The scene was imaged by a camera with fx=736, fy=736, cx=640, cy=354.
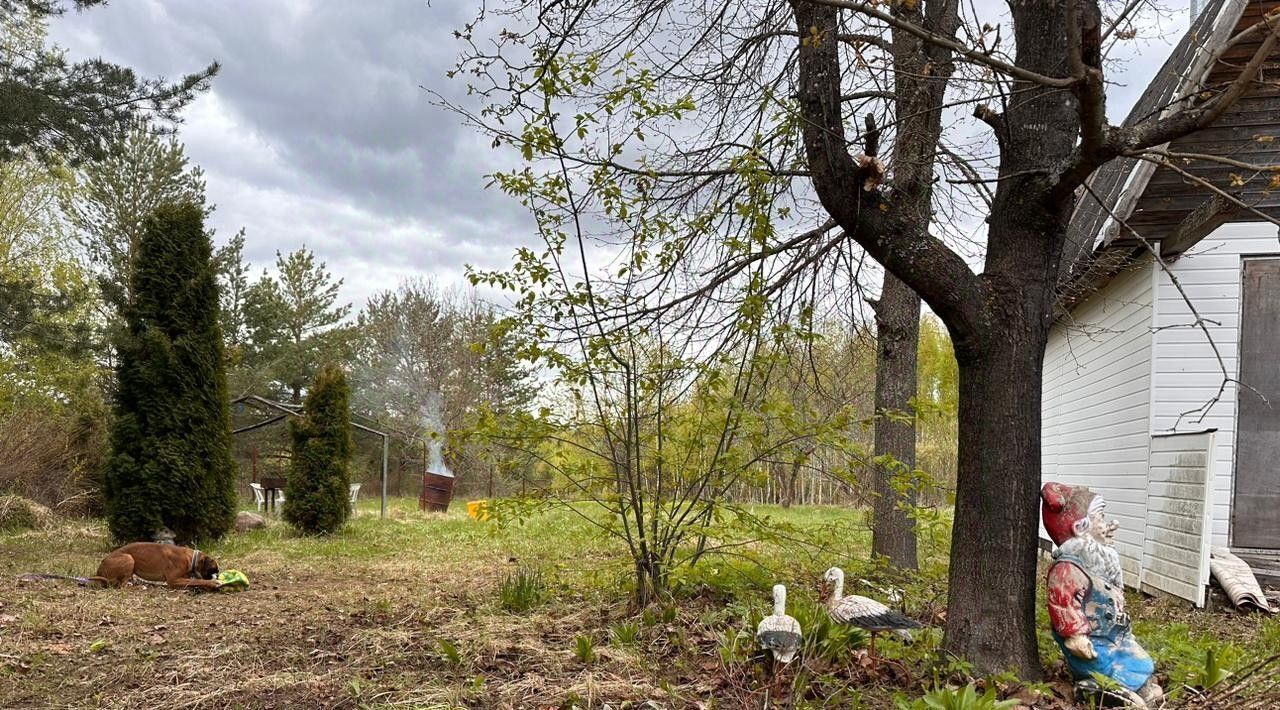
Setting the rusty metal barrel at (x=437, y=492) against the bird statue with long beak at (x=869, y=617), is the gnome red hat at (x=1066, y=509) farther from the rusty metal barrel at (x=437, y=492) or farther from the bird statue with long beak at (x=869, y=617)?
the rusty metal barrel at (x=437, y=492)

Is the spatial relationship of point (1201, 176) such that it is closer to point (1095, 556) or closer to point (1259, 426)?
point (1259, 426)

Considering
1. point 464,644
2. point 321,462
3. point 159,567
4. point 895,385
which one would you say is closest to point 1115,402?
point 895,385

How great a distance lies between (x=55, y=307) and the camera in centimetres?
849

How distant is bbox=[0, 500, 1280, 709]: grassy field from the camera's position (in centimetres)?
299

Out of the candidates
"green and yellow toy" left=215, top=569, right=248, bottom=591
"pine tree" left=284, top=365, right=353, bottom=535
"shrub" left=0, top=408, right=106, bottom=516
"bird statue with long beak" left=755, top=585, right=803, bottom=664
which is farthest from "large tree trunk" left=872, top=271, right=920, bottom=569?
"shrub" left=0, top=408, right=106, bottom=516

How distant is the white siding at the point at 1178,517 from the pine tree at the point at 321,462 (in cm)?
954

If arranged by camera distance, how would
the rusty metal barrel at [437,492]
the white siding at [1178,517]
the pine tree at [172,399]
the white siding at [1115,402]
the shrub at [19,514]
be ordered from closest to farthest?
the white siding at [1178,517], the white siding at [1115,402], the pine tree at [172,399], the shrub at [19,514], the rusty metal barrel at [437,492]

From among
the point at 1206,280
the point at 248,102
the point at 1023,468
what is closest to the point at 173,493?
the point at 248,102

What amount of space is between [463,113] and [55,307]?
7.38 m

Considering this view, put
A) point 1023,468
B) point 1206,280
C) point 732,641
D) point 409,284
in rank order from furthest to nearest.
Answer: point 409,284, point 1206,280, point 732,641, point 1023,468

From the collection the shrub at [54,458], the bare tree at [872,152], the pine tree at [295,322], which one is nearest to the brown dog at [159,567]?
the bare tree at [872,152]

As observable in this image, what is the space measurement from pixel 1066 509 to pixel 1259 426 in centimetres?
472

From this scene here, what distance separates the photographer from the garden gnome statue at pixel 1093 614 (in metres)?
2.82

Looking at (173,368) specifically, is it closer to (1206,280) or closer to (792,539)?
(792,539)
